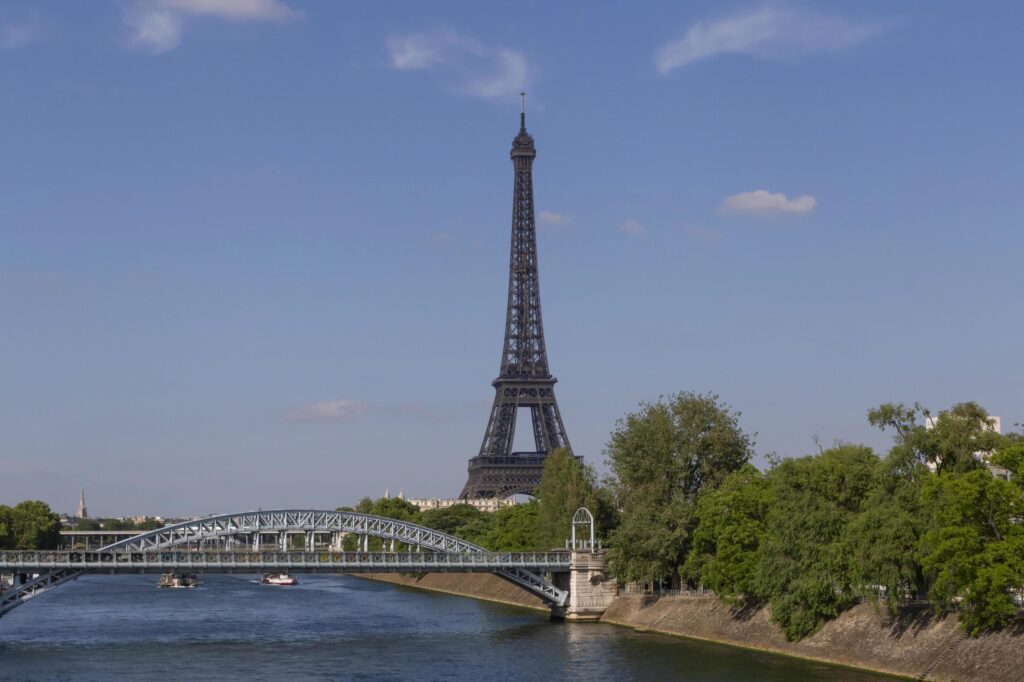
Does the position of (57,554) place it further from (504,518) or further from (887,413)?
(504,518)

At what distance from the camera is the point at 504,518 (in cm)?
13888

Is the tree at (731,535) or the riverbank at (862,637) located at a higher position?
the tree at (731,535)

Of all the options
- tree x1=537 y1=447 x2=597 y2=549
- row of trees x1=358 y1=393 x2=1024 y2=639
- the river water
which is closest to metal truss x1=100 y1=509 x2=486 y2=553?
the river water

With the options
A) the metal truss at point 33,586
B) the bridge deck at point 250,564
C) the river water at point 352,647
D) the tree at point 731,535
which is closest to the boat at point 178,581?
the river water at point 352,647

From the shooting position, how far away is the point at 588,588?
83.9 metres

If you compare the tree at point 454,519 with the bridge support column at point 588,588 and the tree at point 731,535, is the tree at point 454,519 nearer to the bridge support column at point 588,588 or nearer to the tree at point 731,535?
the bridge support column at point 588,588

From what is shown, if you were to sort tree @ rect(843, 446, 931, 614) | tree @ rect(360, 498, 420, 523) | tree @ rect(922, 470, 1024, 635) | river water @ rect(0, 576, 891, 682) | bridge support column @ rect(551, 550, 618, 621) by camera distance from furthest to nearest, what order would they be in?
tree @ rect(360, 498, 420, 523)
bridge support column @ rect(551, 550, 618, 621)
river water @ rect(0, 576, 891, 682)
tree @ rect(843, 446, 931, 614)
tree @ rect(922, 470, 1024, 635)

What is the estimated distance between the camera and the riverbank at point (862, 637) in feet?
162

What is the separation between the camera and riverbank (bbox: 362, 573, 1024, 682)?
49406 mm

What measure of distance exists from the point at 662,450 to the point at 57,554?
36.5 m

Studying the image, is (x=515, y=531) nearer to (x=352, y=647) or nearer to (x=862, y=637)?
(x=352, y=647)

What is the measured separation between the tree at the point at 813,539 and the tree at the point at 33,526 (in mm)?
97614

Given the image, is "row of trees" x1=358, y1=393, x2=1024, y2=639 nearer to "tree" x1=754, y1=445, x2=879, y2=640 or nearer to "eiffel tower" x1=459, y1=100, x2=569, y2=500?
"tree" x1=754, y1=445, x2=879, y2=640

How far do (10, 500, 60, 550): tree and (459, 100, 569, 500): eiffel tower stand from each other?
49.1 metres
